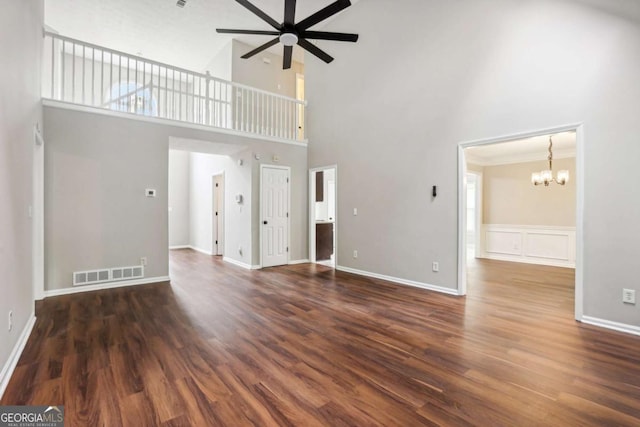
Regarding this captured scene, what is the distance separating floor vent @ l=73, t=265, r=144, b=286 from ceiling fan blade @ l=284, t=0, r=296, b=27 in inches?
166

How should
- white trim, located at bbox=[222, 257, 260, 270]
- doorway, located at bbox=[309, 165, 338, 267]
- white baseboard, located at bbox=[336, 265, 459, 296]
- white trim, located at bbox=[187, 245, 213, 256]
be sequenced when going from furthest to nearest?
white trim, located at bbox=[187, 245, 213, 256], doorway, located at bbox=[309, 165, 338, 267], white trim, located at bbox=[222, 257, 260, 270], white baseboard, located at bbox=[336, 265, 459, 296]

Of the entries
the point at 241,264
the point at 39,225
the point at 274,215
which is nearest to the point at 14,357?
the point at 39,225

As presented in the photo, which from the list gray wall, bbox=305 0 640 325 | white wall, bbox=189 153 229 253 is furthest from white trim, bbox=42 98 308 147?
white wall, bbox=189 153 229 253

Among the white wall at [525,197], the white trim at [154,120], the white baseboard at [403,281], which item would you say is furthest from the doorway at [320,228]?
the white wall at [525,197]

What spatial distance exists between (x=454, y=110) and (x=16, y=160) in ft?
16.0

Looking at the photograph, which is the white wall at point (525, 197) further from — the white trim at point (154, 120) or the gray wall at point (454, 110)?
the white trim at point (154, 120)

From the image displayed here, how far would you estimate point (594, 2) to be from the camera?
313cm

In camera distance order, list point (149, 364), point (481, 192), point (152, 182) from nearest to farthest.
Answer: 1. point (149, 364)
2. point (152, 182)
3. point (481, 192)

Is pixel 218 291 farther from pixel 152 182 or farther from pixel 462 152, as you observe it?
pixel 462 152

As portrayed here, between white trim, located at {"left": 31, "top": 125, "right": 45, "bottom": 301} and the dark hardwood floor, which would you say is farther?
white trim, located at {"left": 31, "top": 125, "right": 45, "bottom": 301}

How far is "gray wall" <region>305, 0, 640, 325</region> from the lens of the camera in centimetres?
306

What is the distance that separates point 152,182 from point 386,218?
155 inches

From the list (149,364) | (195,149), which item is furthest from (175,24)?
(149,364)

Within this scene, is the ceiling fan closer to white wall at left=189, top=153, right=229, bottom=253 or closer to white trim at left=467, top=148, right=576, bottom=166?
white wall at left=189, top=153, right=229, bottom=253
